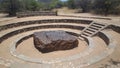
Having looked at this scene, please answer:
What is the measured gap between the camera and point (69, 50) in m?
9.80

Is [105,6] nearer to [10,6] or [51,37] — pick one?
[51,37]

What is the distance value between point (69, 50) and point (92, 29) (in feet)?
11.6

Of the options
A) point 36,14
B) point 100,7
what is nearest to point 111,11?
point 100,7

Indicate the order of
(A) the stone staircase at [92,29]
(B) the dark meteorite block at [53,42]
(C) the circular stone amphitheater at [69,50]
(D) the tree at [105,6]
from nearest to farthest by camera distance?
(C) the circular stone amphitheater at [69,50] < (B) the dark meteorite block at [53,42] < (A) the stone staircase at [92,29] < (D) the tree at [105,6]

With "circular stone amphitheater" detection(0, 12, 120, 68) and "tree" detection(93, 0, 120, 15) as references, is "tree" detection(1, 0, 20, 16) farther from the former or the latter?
"tree" detection(93, 0, 120, 15)

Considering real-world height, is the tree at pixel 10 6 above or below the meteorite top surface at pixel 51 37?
above

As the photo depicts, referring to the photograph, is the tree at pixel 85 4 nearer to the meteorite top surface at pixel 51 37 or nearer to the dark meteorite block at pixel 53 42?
the meteorite top surface at pixel 51 37

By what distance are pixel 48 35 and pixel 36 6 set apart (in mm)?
15663

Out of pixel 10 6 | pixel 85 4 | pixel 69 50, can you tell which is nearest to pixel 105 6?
pixel 85 4

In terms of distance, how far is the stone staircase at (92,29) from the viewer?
466 inches

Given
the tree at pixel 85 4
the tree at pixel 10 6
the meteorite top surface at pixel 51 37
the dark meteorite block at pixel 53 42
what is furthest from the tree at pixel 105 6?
the tree at pixel 10 6

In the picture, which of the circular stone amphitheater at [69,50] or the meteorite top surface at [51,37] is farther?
the meteorite top surface at [51,37]

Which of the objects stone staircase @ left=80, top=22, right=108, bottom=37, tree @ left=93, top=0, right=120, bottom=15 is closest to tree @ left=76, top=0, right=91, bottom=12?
tree @ left=93, top=0, right=120, bottom=15

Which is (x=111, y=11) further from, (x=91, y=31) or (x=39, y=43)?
(x=39, y=43)
